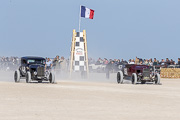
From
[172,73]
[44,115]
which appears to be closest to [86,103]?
[44,115]

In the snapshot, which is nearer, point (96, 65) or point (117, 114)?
point (117, 114)

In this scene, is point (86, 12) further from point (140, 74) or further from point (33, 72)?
point (33, 72)

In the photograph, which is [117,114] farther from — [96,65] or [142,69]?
[96,65]

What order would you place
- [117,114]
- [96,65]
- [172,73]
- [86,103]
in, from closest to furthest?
[117,114], [86,103], [172,73], [96,65]

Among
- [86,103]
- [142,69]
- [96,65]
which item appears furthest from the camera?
[96,65]

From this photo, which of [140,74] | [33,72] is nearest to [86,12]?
[140,74]

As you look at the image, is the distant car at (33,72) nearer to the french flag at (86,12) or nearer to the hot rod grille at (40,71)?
the hot rod grille at (40,71)

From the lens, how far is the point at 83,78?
29.8 meters

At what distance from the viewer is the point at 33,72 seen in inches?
930

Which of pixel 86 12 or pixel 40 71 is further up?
pixel 86 12

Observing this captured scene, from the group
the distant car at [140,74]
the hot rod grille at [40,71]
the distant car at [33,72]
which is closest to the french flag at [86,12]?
the distant car at [140,74]

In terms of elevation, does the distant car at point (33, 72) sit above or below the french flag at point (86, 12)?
below

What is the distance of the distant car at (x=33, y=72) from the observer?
22.8 meters

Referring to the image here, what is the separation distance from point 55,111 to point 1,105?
1623 mm
